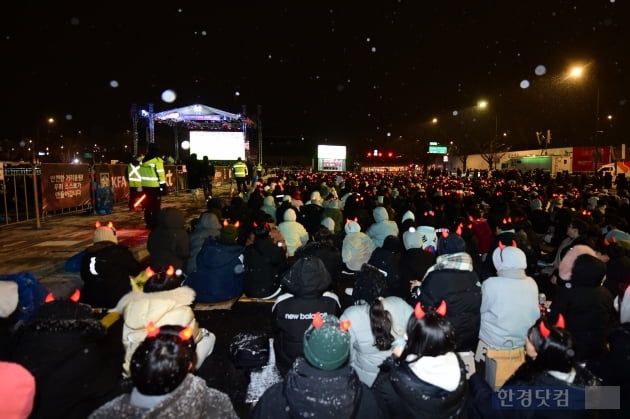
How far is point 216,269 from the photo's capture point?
6.44 meters

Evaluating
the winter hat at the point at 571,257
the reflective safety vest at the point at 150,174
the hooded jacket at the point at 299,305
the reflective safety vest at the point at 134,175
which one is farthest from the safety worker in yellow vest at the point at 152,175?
the winter hat at the point at 571,257

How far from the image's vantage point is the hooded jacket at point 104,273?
545 cm

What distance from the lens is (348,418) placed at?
7.73ft

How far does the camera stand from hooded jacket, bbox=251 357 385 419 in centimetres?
233

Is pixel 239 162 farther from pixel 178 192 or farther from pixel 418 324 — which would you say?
pixel 418 324

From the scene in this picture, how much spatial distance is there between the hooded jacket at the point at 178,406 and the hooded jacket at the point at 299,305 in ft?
5.14

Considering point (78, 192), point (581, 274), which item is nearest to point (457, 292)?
point (581, 274)

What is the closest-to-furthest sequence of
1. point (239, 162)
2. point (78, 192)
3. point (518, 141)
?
point (78, 192) < point (239, 162) < point (518, 141)

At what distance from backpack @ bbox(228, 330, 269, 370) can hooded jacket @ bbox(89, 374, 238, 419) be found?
6.41ft

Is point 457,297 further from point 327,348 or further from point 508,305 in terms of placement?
point 327,348

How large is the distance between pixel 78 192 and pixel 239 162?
23.2 feet

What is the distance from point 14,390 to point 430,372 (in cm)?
231

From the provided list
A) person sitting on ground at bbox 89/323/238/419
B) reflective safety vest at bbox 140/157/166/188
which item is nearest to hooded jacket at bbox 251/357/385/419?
person sitting on ground at bbox 89/323/238/419

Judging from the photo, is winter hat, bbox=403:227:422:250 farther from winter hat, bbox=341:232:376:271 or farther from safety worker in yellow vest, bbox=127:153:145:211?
safety worker in yellow vest, bbox=127:153:145:211
